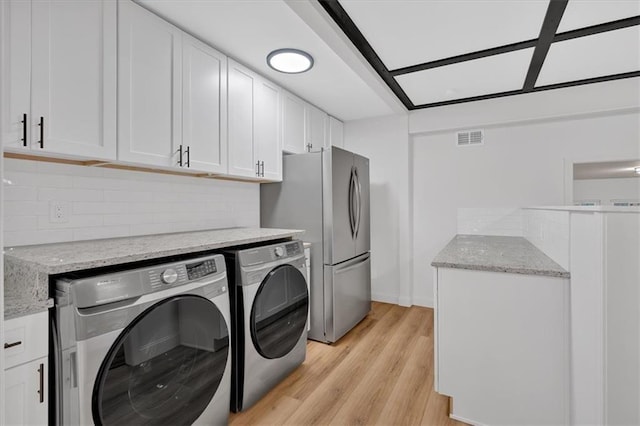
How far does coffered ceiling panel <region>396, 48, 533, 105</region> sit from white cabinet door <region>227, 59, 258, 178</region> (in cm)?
140

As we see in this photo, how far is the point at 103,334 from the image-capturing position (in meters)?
1.17

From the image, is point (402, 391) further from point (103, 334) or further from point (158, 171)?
point (158, 171)

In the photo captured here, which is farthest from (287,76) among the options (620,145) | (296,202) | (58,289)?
(620,145)

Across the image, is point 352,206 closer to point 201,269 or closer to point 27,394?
point 201,269

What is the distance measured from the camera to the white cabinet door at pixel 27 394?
1.02 metres

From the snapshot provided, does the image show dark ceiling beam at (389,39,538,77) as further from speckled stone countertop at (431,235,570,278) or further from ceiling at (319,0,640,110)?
speckled stone countertop at (431,235,570,278)

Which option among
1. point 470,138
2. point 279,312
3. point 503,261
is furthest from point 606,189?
point 279,312

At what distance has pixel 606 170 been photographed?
3.15 metres

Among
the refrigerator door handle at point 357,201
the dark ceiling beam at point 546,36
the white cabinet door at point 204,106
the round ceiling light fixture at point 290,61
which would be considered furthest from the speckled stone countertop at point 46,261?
the dark ceiling beam at point 546,36

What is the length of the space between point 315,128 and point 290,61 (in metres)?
1.18

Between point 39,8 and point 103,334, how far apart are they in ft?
4.69

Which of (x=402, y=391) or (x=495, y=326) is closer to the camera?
(x=495, y=326)

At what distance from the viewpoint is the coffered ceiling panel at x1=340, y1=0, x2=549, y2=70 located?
1861 millimetres

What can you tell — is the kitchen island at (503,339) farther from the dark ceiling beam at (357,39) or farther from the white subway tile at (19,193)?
the white subway tile at (19,193)
